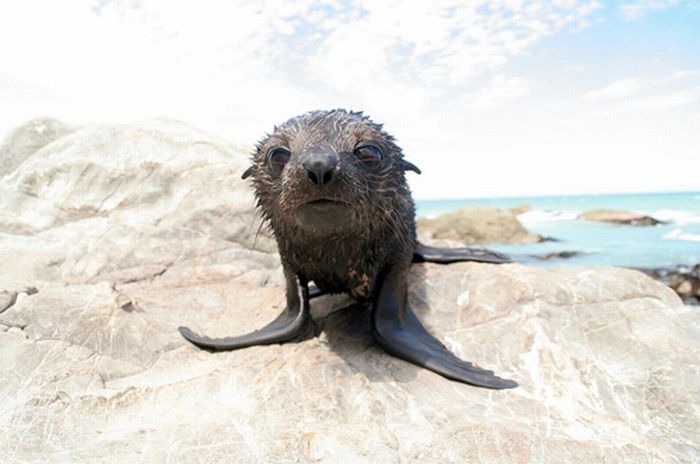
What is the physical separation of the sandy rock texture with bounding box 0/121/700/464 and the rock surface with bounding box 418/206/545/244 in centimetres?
1575

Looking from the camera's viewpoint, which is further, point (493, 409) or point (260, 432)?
point (493, 409)

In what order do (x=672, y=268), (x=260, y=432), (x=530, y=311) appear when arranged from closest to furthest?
1. (x=260, y=432)
2. (x=530, y=311)
3. (x=672, y=268)

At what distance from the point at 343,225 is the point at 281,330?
3.95 feet

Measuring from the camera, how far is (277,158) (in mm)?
3270

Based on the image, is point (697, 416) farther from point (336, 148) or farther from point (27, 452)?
point (27, 452)

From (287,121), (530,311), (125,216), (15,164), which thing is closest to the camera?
(287,121)

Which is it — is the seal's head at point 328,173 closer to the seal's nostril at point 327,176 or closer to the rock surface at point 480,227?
the seal's nostril at point 327,176

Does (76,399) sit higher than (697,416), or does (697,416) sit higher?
(76,399)

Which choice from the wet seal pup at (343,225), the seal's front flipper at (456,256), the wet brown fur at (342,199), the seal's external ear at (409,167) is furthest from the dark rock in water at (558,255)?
the wet brown fur at (342,199)

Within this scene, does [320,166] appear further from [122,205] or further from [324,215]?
[122,205]

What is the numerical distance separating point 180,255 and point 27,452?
3.66 m

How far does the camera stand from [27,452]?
2.36 meters

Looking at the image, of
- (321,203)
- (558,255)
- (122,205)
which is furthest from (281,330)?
(558,255)

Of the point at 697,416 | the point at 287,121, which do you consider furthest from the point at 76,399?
the point at 697,416
